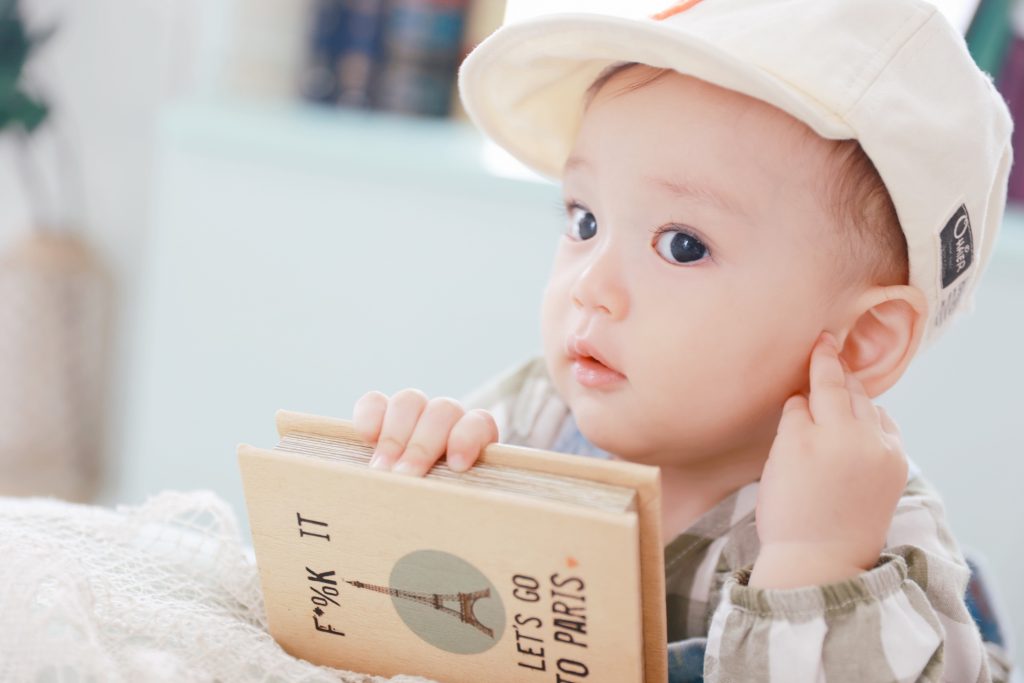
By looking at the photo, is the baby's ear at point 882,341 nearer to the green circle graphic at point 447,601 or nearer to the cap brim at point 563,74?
the cap brim at point 563,74

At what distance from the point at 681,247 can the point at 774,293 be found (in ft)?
0.22

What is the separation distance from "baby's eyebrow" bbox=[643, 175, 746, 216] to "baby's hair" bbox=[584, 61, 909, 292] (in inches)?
2.2

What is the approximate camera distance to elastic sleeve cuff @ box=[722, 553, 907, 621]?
58 centimetres

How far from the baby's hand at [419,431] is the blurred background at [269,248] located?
0.71 m

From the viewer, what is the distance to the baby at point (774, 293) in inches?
23.5

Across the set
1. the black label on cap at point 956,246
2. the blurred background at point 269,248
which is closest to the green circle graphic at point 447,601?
the black label on cap at point 956,246

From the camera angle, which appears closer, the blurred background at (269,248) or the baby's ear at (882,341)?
the baby's ear at (882,341)

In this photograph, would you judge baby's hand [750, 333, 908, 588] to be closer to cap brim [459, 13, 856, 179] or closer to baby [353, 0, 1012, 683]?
baby [353, 0, 1012, 683]

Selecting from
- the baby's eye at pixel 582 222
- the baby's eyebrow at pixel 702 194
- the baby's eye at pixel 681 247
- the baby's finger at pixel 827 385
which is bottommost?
the baby's finger at pixel 827 385

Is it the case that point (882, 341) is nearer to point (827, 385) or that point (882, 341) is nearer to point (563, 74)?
point (827, 385)

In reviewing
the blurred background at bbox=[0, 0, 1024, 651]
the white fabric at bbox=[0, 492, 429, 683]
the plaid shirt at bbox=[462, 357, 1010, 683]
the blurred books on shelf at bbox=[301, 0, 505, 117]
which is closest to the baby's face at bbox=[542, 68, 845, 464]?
the plaid shirt at bbox=[462, 357, 1010, 683]

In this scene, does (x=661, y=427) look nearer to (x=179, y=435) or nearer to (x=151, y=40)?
(x=179, y=435)

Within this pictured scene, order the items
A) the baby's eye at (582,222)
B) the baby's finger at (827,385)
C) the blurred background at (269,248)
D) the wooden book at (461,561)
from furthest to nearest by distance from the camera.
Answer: the blurred background at (269,248) < the baby's eye at (582,222) < the baby's finger at (827,385) < the wooden book at (461,561)

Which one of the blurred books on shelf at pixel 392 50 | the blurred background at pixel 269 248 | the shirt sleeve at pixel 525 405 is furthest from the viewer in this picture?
the blurred books on shelf at pixel 392 50
